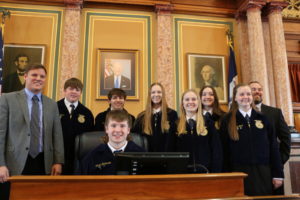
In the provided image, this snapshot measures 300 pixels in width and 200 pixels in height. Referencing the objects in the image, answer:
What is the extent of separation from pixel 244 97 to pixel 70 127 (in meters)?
1.85

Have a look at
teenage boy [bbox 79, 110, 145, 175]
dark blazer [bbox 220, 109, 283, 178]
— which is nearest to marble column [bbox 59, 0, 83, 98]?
teenage boy [bbox 79, 110, 145, 175]

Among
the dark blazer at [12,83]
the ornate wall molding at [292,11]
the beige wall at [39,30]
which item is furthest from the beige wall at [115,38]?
the ornate wall molding at [292,11]

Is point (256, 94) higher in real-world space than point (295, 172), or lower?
higher

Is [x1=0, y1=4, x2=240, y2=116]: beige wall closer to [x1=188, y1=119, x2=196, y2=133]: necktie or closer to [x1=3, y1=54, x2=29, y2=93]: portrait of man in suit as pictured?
[x1=3, y1=54, x2=29, y2=93]: portrait of man in suit

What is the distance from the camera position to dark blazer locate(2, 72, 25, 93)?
5406 mm

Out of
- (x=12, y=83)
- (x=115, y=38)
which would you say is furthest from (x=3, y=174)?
(x=115, y=38)

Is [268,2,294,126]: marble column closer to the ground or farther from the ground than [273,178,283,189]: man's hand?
farther from the ground

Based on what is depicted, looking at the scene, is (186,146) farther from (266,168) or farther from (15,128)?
(15,128)

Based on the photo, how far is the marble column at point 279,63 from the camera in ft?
19.4

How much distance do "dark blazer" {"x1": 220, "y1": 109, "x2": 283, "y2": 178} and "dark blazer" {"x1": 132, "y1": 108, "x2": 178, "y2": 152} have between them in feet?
1.83

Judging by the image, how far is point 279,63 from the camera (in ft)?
20.0

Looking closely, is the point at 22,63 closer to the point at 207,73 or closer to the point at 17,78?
the point at 17,78

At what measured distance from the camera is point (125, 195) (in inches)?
57.2

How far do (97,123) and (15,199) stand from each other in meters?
1.89
